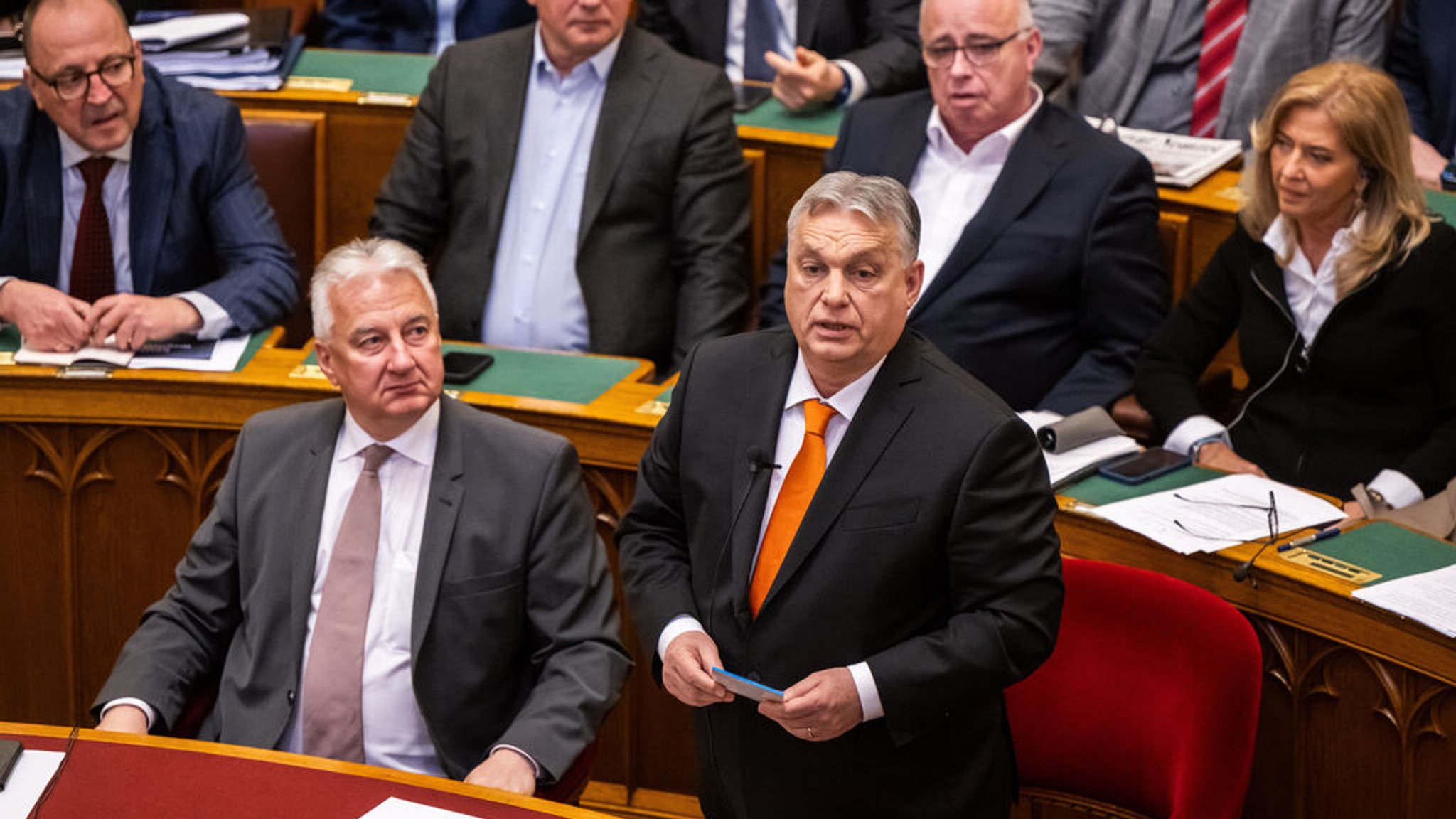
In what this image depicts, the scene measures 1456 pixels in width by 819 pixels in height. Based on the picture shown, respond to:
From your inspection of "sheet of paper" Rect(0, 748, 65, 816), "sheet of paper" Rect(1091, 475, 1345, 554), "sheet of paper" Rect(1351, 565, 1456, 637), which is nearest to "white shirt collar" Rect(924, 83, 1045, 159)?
"sheet of paper" Rect(1091, 475, 1345, 554)

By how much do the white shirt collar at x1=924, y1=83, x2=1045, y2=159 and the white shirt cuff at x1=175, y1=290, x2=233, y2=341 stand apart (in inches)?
51.4

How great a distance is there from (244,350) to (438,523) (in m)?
0.97

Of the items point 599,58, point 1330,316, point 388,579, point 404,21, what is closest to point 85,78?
point 599,58

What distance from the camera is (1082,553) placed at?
264cm

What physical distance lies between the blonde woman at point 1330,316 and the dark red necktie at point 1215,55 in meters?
0.78

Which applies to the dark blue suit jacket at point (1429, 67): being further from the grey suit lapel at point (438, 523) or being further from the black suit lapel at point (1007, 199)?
the grey suit lapel at point (438, 523)

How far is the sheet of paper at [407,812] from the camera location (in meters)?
1.88

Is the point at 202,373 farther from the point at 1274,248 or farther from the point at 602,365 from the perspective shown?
the point at 1274,248

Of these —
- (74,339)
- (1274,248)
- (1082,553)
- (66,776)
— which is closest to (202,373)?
(74,339)

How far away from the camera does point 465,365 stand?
10.1ft

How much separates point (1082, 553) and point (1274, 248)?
2.33ft

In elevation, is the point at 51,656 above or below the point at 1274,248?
below

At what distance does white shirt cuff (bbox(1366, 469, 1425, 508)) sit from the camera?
9.34 ft

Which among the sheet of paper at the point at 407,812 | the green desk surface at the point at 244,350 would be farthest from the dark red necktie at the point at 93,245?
the sheet of paper at the point at 407,812
